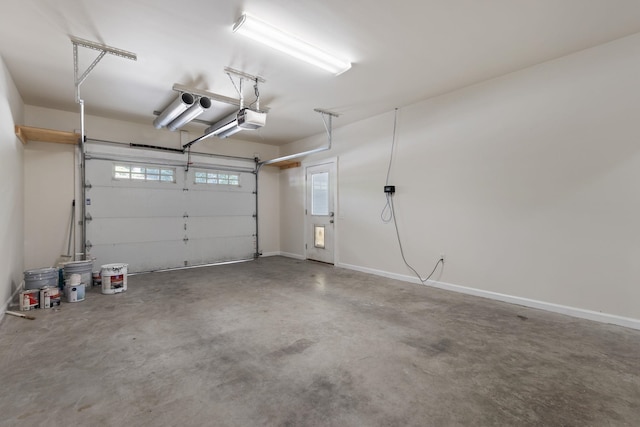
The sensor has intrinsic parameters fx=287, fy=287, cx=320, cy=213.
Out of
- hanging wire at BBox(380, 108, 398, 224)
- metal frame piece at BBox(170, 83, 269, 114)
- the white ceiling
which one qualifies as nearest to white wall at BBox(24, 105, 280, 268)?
the white ceiling

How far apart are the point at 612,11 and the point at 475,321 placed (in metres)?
3.05

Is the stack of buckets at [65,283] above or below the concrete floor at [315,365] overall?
above

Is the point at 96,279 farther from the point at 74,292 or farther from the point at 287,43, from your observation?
the point at 287,43

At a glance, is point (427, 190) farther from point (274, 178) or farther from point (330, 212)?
point (274, 178)

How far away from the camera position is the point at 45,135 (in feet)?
13.9

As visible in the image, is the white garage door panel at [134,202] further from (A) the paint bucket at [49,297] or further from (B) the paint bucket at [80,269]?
(A) the paint bucket at [49,297]

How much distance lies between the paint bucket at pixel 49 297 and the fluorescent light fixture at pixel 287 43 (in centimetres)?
370

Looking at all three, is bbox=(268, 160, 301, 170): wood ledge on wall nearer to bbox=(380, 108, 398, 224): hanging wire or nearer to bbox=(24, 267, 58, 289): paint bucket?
bbox=(380, 108, 398, 224): hanging wire

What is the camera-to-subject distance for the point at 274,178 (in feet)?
24.7

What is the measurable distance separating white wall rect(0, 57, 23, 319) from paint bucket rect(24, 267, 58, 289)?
6.0 inches

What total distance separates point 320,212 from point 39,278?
457cm

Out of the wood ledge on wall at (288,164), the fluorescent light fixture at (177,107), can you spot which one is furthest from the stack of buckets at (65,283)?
the wood ledge on wall at (288,164)

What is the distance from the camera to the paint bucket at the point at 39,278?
3555mm

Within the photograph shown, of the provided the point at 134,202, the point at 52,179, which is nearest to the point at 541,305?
the point at 134,202
